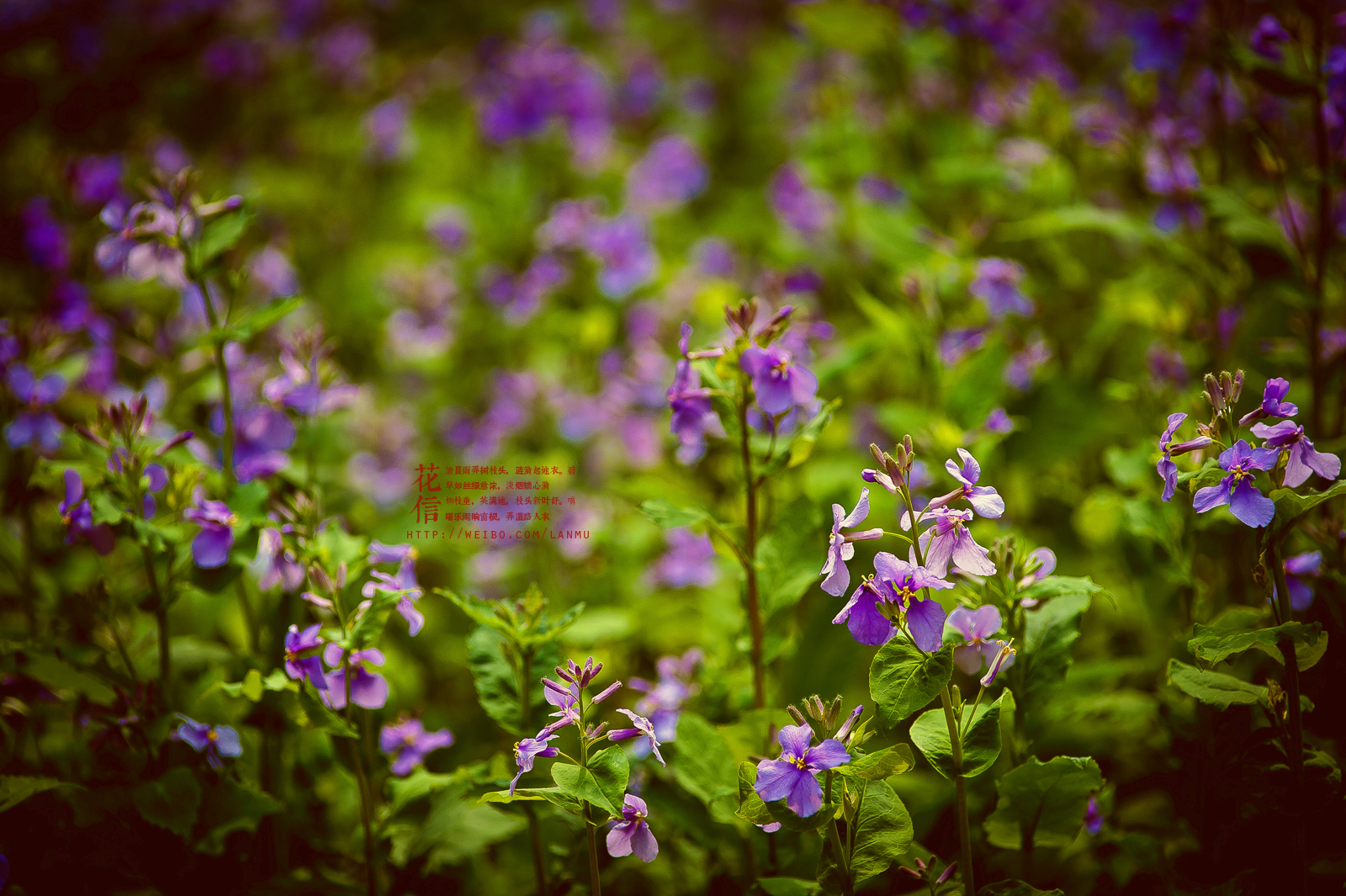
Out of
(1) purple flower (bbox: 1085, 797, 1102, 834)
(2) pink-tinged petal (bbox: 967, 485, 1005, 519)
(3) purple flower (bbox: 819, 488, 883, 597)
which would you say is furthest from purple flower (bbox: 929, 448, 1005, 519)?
(1) purple flower (bbox: 1085, 797, 1102, 834)

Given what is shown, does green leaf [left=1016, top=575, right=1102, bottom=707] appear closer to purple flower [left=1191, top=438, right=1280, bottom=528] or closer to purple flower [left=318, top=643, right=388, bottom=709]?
purple flower [left=1191, top=438, right=1280, bottom=528]

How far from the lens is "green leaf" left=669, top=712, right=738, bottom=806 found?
5.68ft

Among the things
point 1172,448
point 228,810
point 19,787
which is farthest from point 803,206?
point 19,787

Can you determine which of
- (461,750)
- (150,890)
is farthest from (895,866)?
(150,890)

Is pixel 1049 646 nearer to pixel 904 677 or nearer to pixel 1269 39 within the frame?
pixel 904 677

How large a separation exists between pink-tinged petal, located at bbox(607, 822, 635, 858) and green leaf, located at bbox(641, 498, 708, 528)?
1.71ft

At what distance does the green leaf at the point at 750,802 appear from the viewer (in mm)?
1456

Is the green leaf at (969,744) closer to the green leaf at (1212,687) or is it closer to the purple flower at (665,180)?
the green leaf at (1212,687)

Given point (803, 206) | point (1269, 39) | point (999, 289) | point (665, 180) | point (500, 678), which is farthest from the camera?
point (665, 180)

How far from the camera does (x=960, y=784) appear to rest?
4.84 ft

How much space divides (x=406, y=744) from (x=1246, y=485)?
5.50ft

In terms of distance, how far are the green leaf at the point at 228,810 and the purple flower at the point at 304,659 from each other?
12.8 inches

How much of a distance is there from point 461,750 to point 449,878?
1.22ft

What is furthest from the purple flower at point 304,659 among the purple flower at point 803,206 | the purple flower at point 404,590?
the purple flower at point 803,206
